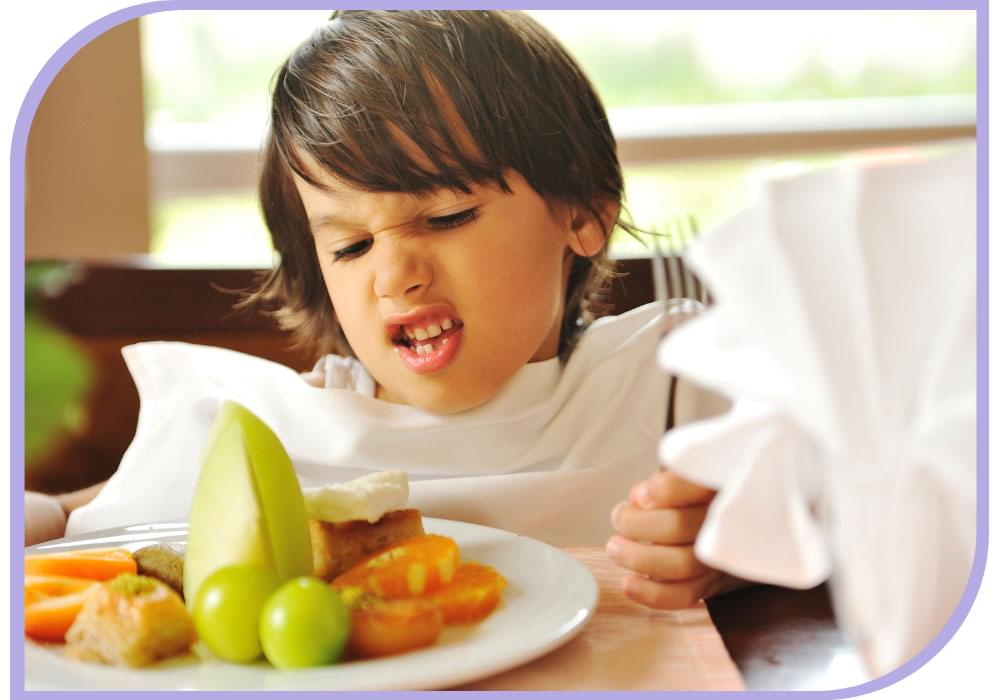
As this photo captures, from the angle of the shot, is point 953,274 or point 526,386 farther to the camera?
point 526,386

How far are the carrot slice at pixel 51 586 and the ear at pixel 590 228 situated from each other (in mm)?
284

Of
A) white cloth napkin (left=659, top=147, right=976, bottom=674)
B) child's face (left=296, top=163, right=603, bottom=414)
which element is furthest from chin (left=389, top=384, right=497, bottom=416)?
white cloth napkin (left=659, top=147, right=976, bottom=674)

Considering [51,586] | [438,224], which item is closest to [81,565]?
[51,586]

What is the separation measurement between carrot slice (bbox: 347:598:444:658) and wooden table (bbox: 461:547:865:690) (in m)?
0.03

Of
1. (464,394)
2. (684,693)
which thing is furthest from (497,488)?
(684,693)

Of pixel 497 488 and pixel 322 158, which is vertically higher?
pixel 322 158

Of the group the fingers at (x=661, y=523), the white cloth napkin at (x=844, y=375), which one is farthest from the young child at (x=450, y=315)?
the white cloth napkin at (x=844, y=375)

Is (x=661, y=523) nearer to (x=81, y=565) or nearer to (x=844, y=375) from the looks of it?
(x=844, y=375)

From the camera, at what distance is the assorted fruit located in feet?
1.35

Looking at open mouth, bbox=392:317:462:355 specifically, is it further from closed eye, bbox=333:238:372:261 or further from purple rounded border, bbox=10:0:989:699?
purple rounded border, bbox=10:0:989:699

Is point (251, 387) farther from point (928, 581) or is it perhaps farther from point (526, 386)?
point (928, 581)

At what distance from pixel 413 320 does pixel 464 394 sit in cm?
6

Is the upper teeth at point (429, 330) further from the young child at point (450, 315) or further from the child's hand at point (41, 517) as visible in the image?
the child's hand at point (41, 517)

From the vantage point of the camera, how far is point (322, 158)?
560 mm
